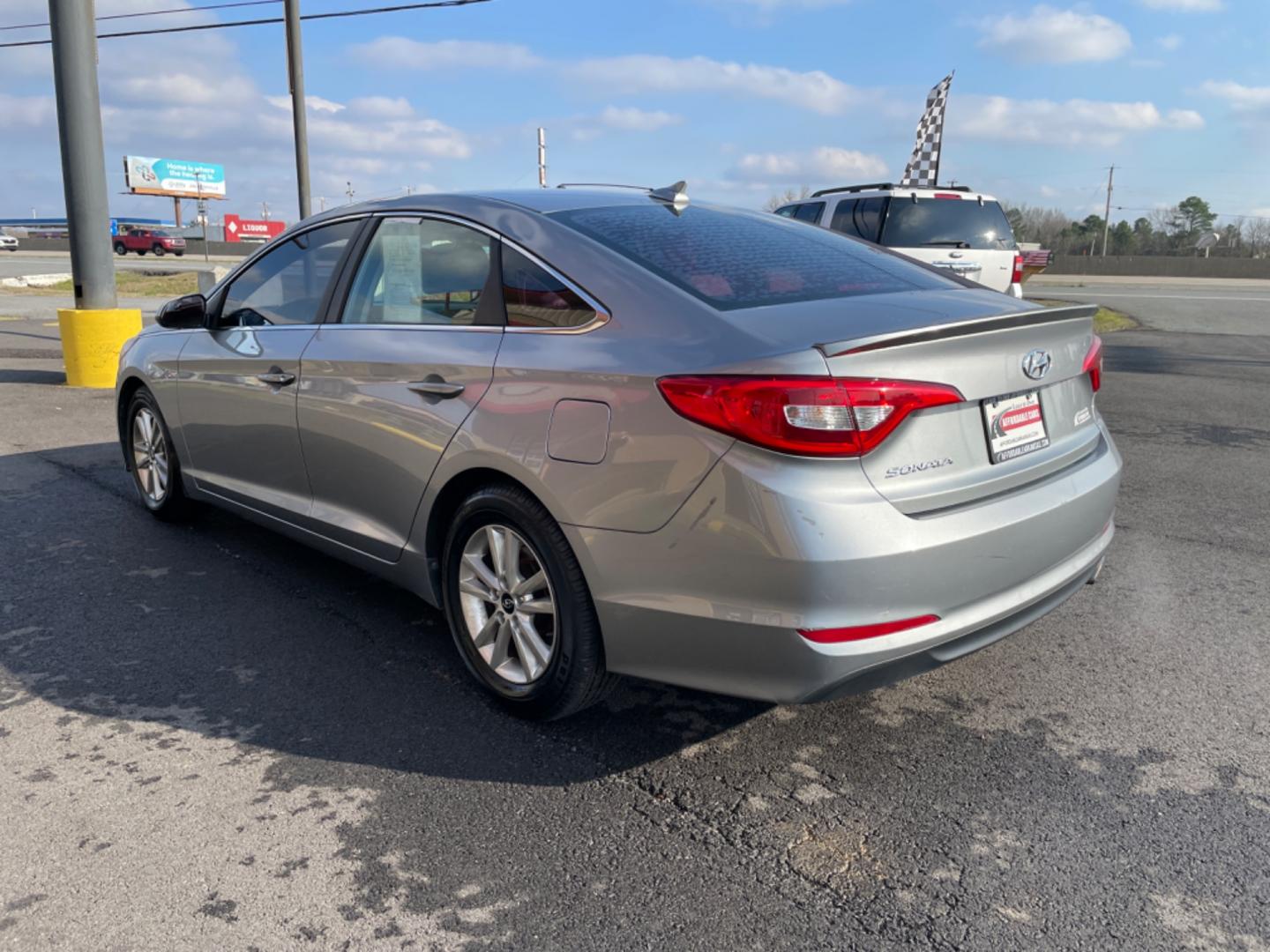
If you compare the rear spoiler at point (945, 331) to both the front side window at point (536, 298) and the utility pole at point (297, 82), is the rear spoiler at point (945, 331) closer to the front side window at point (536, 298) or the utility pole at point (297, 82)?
the front side window at point (536, 298)

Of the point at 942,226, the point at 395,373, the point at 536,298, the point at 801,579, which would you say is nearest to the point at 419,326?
the point at 395,373

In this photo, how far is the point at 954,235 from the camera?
10.7m

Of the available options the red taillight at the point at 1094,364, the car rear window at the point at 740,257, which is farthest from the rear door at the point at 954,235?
the red taillight at the point at 1094,364

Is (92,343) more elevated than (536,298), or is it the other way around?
(536,298)

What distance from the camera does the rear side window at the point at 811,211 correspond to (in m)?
11.8

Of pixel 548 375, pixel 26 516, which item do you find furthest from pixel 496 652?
pixel 26 516

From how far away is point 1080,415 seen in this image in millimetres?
3086

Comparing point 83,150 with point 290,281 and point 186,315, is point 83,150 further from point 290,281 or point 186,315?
point 290,281

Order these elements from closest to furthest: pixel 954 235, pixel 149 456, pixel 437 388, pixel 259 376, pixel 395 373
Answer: pixel 437 388 < pixel 395 373 < pixel 259 376 < pixel 149 456 < pixel 954 235

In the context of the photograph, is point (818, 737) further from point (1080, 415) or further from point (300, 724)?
point (300, 724)

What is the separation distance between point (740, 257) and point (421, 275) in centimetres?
111

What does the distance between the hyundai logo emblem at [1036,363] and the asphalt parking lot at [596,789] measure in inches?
42.5

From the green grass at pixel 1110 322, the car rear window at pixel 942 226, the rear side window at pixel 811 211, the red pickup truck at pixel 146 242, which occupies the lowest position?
the green grass at pixel 1110 322

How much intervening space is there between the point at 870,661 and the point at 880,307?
3.22ft
